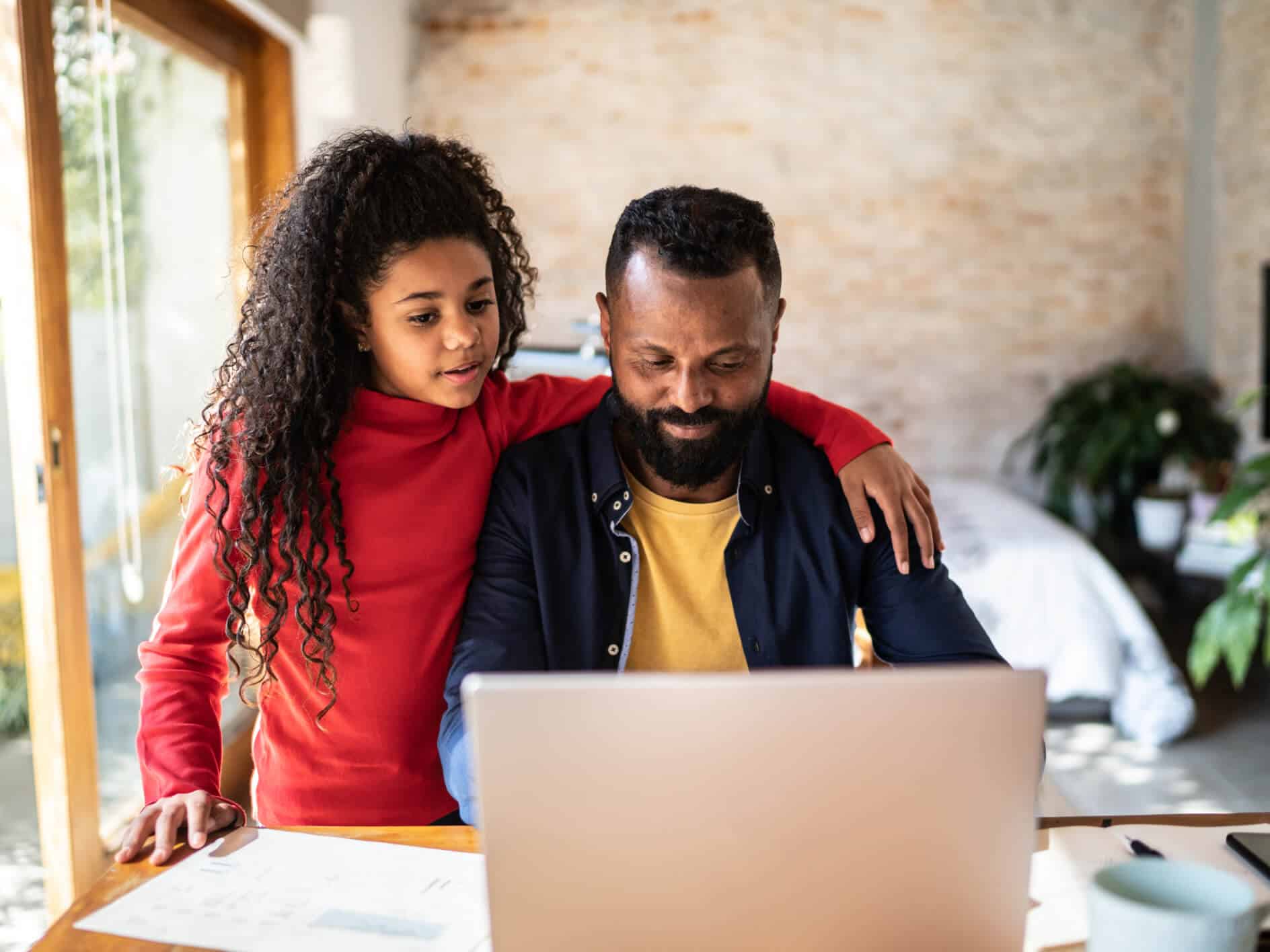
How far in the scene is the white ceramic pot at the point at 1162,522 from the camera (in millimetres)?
4242

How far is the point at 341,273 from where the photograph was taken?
57.3 inches

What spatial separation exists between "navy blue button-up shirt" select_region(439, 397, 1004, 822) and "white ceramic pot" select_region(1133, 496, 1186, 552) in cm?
320

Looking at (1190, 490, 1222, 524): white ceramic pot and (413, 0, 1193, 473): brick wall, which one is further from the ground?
(413, 0, 1193, 473): brick wall

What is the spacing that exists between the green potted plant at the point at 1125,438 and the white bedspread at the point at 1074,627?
42.2 inches

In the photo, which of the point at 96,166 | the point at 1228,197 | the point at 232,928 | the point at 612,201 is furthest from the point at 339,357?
the point at 1228,197

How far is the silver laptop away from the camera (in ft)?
2.32

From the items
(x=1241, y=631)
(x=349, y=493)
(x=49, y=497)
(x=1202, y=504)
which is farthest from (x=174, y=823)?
(x=1202, y=504)

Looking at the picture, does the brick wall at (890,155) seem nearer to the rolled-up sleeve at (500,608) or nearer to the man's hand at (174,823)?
the rolled-up sleeve at (500,608)

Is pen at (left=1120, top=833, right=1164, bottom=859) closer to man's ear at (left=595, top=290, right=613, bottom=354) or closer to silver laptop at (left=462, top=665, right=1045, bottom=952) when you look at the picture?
silver laptop at (left=462, top=665, right=1045, bottom=952)

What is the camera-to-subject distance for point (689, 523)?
5.04 feet

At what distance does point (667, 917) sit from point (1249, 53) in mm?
4886

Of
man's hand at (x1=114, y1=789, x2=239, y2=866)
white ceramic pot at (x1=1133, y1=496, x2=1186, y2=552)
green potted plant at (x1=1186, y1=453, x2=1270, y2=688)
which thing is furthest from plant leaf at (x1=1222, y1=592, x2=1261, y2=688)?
man's hand at (x1=114, y1=789, x2=239, y2=866)

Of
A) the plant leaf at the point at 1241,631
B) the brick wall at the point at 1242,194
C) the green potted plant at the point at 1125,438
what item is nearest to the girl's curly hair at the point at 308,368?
the plant leaf at the point at 1241,631

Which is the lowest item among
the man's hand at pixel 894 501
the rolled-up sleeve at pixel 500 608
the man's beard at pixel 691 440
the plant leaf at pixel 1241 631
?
the plant leaf at pixel 1241 631
